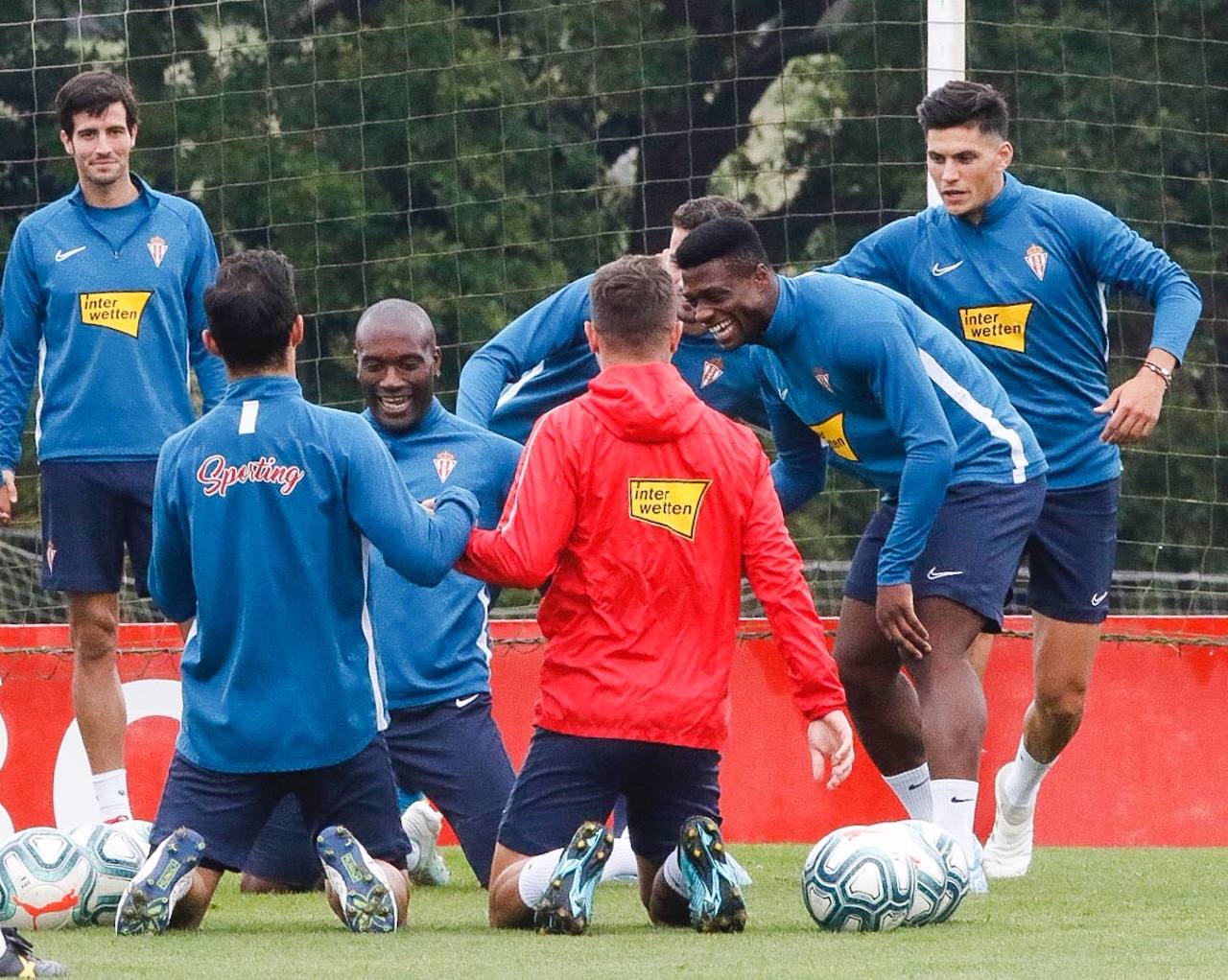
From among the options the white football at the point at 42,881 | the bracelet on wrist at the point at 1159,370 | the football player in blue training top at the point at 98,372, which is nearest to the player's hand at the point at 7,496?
the football player in blue training top at the point at 98,372

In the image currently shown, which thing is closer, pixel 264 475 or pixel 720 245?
pixel 264 475

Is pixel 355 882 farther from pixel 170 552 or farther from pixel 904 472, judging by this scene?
pixel 904 472

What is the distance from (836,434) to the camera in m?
6.50

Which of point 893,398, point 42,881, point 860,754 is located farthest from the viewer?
point 860,754

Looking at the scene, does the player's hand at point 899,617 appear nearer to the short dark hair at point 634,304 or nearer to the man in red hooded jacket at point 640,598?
the man in red hooded jacket at point 640,598

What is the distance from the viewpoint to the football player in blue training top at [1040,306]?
712cm

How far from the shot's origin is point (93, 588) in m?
7.40

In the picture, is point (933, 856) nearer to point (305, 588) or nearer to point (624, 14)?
point (305, 588)

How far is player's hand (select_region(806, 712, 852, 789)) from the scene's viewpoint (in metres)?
5.13

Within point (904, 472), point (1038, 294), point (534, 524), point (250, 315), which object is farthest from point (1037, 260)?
point (250, 315)

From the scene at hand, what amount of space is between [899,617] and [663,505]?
4.10ft

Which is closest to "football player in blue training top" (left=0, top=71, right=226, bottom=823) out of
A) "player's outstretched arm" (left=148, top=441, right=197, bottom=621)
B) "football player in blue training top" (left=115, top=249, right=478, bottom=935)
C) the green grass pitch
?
the green grass pitch

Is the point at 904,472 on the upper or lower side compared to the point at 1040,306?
lower

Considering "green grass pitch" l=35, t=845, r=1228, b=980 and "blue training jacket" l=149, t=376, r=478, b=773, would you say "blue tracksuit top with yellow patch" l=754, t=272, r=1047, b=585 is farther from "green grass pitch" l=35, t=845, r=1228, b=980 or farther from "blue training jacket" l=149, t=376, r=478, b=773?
"blue training jacket" l=149, t=376, r=478, b=773
